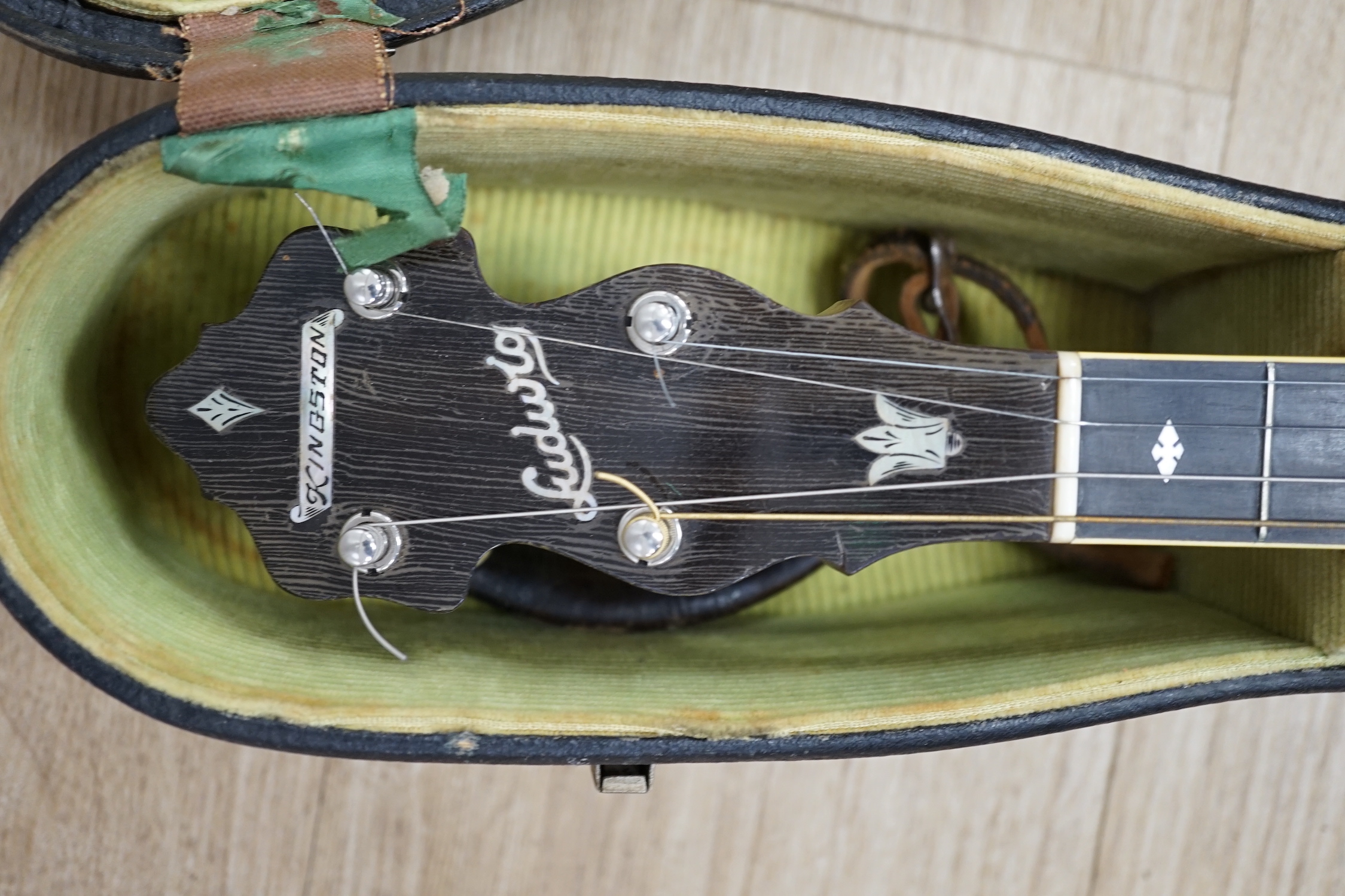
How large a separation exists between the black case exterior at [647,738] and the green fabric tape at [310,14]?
8 cm

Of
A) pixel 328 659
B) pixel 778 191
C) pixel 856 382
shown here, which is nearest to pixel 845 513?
pixel 856 382

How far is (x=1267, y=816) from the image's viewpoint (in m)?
1.02

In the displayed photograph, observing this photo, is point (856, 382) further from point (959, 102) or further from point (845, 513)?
point (959, 102)

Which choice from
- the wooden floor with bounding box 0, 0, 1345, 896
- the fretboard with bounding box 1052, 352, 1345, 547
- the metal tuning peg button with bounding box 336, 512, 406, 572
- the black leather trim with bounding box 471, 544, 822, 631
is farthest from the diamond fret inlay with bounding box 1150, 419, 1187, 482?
the metal tuning peg button with bounding box 336, 512, 406, 572

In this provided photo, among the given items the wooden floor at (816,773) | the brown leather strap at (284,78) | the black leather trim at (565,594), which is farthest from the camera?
the wooden floor at (816,773)

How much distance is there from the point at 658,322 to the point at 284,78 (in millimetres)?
268

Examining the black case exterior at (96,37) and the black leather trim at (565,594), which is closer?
the black case exterior at (96,37)

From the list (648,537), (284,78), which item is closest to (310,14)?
(284,78)

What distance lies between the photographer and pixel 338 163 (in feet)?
1.99

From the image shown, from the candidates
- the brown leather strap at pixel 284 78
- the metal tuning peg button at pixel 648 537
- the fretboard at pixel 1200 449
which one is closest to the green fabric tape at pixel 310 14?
the brown leather strap at pixel 284 78

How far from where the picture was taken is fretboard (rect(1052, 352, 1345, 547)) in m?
0.67

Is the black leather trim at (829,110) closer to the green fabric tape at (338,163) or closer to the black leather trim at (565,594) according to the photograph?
the green fabric tape at (338,163)

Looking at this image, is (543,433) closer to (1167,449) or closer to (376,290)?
(376,290)

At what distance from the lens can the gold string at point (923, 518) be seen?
665 millimetres
